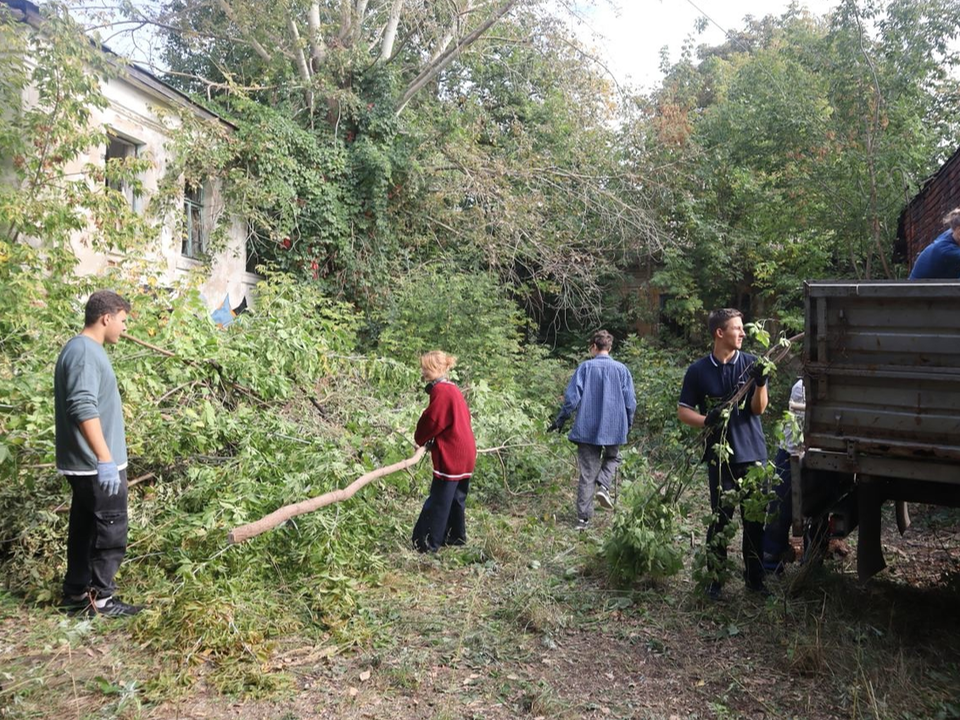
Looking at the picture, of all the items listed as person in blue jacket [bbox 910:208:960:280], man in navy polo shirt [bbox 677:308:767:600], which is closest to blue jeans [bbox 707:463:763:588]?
man in navy polo shirt [bbox 677:308:767:600]

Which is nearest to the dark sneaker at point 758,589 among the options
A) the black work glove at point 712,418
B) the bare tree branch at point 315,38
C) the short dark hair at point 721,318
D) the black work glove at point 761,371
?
the black work glove at point 712,418

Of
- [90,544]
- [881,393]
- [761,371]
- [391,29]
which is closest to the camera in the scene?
[881,393]

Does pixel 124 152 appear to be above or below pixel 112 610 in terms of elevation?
above

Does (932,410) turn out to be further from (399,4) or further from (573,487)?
(399,4)

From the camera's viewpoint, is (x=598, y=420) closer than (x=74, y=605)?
No

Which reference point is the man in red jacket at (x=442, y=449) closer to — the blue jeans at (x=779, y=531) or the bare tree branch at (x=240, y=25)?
the blue jeans at (x=779, y=531)

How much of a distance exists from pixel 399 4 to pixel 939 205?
11.1 m

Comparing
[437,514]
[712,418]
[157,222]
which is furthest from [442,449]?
[157,222]

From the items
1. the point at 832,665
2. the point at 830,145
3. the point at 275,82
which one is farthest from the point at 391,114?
the point at 832,665

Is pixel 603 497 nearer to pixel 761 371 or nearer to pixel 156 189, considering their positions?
pixel 761 371

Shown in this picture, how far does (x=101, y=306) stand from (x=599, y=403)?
14.1 feet

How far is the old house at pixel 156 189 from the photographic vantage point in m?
10.5

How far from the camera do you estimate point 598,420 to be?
7191 millimetres

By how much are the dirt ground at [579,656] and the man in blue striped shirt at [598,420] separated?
5.32ft
